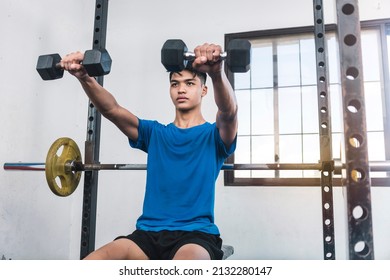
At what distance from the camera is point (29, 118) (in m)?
2.10

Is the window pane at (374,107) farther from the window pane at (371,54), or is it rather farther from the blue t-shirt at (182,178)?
the blue t-shirt at (182,178)

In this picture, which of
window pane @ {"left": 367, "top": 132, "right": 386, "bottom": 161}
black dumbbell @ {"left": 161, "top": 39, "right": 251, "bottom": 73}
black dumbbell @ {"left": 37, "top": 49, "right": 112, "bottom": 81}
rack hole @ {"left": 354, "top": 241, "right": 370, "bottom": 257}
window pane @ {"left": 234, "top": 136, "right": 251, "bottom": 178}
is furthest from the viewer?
window pane @ {"left": 234, "top": 136, "right": 251, "bottom": 178}

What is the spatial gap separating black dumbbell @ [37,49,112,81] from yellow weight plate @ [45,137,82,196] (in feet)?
1.13

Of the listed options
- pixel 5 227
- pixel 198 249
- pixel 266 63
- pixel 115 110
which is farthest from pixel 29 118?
pixel 266 63

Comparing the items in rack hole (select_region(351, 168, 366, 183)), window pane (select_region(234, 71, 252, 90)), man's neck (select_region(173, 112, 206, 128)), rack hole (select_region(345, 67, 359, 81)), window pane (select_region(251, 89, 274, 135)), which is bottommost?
rack hole (select_region(351, 168, 366, 183))

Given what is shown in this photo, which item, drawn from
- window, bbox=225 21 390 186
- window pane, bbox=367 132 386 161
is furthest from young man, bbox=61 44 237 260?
window pane, bbox=367 132 386 161

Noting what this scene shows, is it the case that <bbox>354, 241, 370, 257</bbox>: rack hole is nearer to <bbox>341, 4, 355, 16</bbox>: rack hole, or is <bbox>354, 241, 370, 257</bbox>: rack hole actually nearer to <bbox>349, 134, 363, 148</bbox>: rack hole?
<bbox>349, 134, 363, 148</bbox>: rack hole

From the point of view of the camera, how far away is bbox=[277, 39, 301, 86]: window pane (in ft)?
8.68

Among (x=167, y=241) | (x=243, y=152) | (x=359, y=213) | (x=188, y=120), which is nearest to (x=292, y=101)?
(x=243, y=152)

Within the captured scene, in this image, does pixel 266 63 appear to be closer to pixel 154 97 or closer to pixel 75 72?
pixel 154 97

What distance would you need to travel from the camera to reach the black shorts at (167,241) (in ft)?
3.59

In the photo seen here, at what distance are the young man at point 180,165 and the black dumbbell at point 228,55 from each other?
0.14 ft
